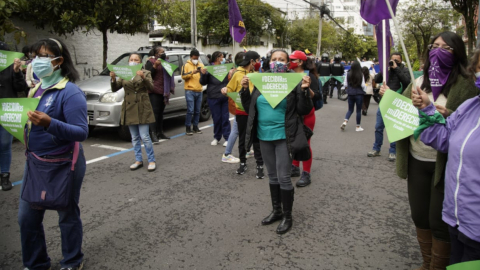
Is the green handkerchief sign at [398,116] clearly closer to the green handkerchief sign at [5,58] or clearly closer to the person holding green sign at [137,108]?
the person holding green sign at [137,108]

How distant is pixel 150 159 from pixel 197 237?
258cm

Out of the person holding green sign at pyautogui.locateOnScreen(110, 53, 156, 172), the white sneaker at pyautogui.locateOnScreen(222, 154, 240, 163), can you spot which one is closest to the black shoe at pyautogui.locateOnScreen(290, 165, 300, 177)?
the white sneaker at pyautogui.locateOnScreen(222, 154, 240, 163)

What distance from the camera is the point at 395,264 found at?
128 inches

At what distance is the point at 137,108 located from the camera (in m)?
5.80

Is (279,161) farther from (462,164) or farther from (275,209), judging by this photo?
(462,164)

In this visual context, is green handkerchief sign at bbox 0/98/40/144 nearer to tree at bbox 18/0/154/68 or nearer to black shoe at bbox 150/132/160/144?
black shoe at bbox 150/132/160/144

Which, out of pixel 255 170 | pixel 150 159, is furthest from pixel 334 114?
pixel 150 159

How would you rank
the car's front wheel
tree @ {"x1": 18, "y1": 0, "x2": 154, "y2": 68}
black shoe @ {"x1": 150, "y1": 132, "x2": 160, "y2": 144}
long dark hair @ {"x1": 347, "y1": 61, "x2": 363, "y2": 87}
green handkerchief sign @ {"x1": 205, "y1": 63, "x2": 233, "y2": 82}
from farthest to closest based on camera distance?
the car's front wheel, tree @ {"x1": 18, "y1": 0, "x2": 154, "y2": 68}, long dark hair @ {"x1": 347, "y1": 61, "x2": 363, "y2": 87}, black shoe @ {"x1": 150, "y1": 132, "x2": 160, "y2": 144}, green handkerchief sign @ {"x1": 205, "y1": 63, "x2": 233, "y2": 82}

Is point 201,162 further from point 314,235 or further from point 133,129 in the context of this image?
point 314,235

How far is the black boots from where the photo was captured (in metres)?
3.77

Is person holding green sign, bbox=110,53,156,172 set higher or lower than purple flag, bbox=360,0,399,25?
lower

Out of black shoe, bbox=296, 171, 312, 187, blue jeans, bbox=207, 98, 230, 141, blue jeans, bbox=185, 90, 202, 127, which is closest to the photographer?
black shoe, bbox=296, 171, 312, 187

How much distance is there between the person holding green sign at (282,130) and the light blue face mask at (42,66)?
177 centimetres

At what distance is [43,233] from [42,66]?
1342 millimetres
